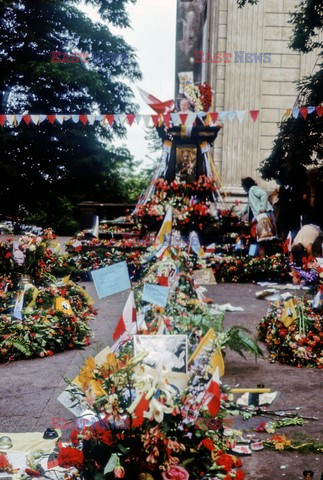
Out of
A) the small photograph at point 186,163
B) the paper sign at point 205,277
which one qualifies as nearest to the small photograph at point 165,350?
the paper sign at point 205,277

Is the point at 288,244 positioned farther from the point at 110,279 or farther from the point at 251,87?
the point at 110,279

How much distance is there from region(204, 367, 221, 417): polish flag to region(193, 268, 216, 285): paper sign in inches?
338

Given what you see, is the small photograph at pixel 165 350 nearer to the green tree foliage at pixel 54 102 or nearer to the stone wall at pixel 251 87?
the stone wall at pixel 251 87

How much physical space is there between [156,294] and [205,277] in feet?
25.9

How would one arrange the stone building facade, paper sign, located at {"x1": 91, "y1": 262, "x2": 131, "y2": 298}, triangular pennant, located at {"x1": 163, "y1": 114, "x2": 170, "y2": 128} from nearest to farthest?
paper sign, located at {"x1": 91, "y1": 262, "x2": 131, "y2": 298}
triangular pennant, located at {"x1": 163, "y1": 114, "x2": 170, "y2": 128}
the stone building facade

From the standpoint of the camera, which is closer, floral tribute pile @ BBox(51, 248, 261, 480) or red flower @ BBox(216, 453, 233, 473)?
floral tribute pile @ BBox(51, 248, 261, 480)

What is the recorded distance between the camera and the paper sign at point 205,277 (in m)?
12.6

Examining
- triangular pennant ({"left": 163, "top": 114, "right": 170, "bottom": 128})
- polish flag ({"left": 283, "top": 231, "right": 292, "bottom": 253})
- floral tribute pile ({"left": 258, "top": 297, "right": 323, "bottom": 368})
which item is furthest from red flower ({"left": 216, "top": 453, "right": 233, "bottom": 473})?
triangular pennant ({"left": 163, "top": 114, "right": 170, "bottom": 128})

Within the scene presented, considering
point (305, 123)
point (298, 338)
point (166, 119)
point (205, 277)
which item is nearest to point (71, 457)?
point (298, 338)

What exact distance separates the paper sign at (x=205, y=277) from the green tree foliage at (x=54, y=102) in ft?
44.4

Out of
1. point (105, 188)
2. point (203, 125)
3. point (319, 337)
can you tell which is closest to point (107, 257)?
point (203, 125)

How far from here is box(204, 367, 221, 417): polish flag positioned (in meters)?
3.86

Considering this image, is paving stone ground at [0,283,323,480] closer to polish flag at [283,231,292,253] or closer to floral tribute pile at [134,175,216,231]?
polish flag at [283,231,292,253]

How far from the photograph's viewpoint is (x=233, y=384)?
6.39 metres
